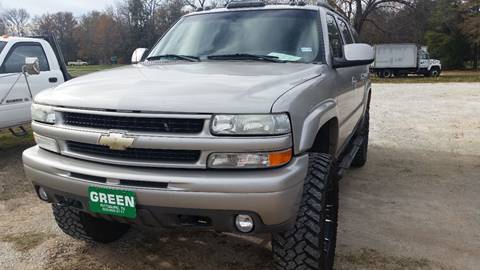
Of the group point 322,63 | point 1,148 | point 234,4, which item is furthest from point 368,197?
point 1,148

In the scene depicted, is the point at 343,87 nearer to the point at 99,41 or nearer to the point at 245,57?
the point at 245,57

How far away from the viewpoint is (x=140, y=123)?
2.71 metres

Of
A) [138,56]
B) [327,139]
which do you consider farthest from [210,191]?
[138,56]

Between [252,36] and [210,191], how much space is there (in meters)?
1.88

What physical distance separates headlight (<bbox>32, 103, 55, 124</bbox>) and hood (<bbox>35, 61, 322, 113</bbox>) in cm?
5

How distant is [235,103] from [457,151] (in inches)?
240

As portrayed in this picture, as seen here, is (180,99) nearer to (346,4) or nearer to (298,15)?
(298,15)

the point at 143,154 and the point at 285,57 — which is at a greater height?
the point at 285,57

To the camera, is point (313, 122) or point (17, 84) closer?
point (313, 122)

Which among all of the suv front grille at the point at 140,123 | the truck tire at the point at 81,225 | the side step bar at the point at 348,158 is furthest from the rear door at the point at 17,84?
the side step bar at the point at 348,158

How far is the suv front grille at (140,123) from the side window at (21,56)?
492 cm

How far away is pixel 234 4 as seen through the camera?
4492 mm

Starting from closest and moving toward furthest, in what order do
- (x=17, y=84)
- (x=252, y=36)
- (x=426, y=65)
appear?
(x=252, y=36)
(x=17, y=84)
(x=426, y=65)

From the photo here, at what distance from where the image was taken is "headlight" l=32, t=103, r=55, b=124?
312cm
